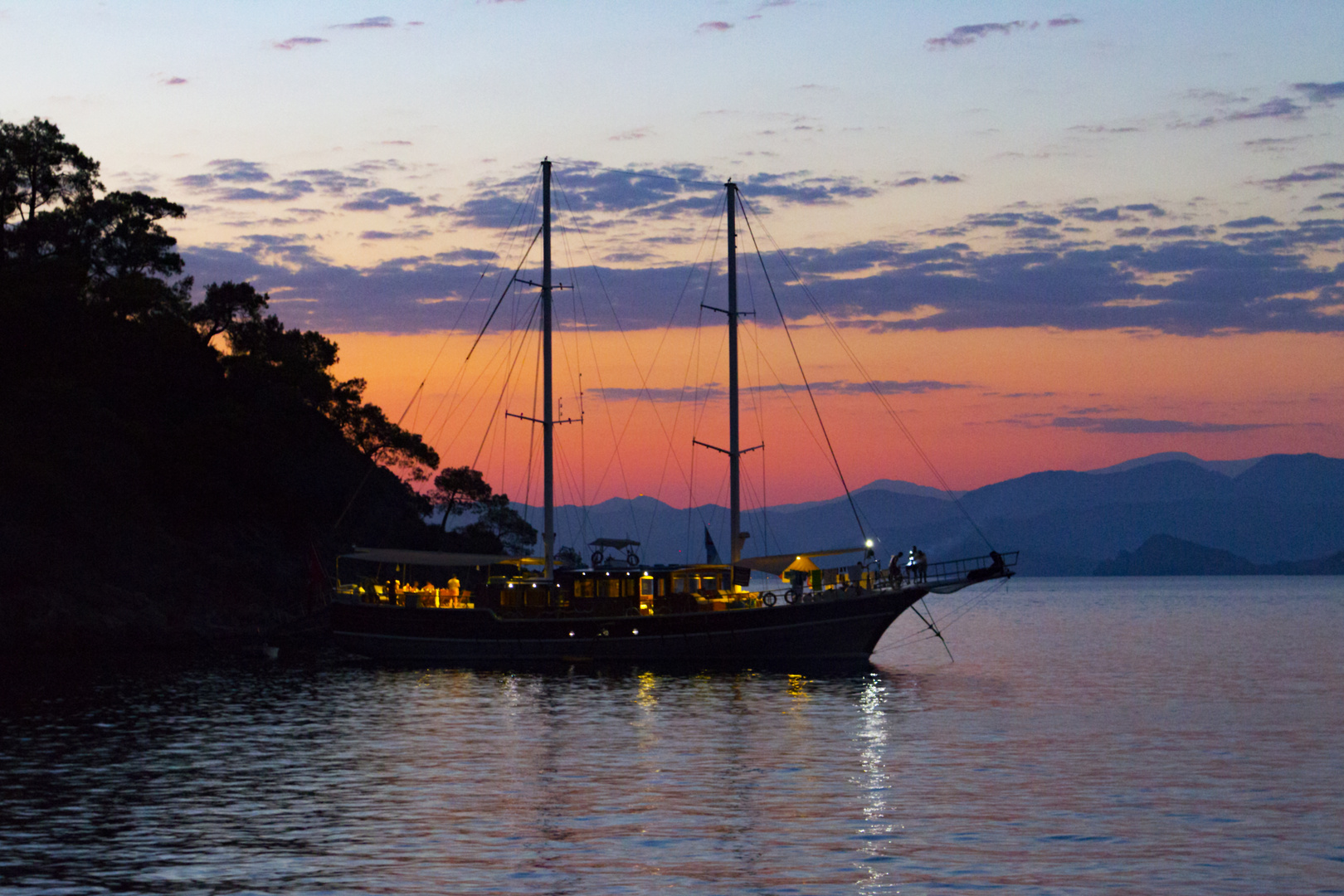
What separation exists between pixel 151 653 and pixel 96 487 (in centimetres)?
1504

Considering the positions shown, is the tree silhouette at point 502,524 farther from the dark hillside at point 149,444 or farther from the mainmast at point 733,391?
the mainmast at point 733,391

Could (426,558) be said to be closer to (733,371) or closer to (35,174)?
(733,371)

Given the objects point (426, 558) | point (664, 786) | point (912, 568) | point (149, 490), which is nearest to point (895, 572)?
point (912, 568)

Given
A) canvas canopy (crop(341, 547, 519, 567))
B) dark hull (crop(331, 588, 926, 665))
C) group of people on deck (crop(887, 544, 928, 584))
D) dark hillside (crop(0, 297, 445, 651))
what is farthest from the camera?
dark hillside (crop(0, 297, 445, 651))

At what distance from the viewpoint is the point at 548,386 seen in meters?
66.1

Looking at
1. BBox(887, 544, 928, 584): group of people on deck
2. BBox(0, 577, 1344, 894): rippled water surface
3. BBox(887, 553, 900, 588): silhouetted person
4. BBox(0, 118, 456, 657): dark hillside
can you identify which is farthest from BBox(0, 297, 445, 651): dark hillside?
BBox(887, 544, 928, 584): group of people on deck

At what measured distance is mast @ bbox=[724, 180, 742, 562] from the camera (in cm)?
6456

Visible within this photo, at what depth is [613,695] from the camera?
49562 millimetres

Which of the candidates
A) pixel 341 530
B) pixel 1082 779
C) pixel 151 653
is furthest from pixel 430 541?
pixel 1082 779

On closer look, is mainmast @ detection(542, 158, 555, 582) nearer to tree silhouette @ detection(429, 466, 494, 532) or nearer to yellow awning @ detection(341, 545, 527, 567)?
yellow awning @ detection(341, 545, 527, 567)

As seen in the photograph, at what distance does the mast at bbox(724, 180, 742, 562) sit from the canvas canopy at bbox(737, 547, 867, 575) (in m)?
0.89

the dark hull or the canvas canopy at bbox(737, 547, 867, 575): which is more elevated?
the canvas canopy at bbox(737, 547, 867, 575)

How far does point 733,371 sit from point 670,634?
13575 millimetres

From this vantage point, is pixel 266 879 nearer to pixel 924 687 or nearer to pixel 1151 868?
pixel 1151 868
